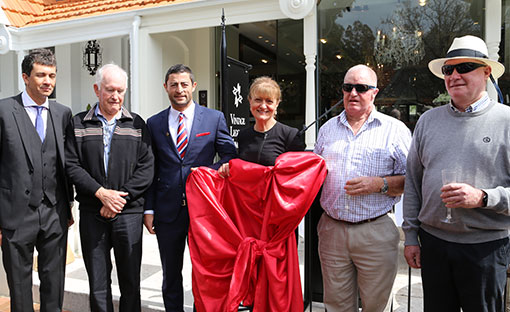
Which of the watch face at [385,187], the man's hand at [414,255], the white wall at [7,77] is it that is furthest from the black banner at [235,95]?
the white wall at [7,77]

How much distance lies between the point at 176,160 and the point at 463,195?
2049 millimetres

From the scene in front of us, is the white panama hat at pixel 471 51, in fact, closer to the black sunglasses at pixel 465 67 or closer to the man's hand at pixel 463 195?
the black sunglasses at pixel 465 67

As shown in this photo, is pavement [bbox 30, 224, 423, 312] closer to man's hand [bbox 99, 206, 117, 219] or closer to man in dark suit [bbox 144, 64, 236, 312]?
man in dark suit [bbox 144, 64, 236, 312]

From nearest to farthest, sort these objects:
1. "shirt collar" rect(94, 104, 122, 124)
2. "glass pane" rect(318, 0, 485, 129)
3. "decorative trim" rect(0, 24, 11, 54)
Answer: "shirt collar" rect(94, 104, 122, 124)
"glass pane" rect(318, 0, 485, 129)
"decorative trim" rect(0, 24, 11, 54)

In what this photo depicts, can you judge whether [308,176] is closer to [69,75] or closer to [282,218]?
[282,218]

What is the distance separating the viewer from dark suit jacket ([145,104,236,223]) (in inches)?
123

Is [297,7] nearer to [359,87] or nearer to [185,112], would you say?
[185,112]

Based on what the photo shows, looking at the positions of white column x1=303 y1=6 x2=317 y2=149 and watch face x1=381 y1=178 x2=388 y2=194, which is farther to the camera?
white column x1=303 y1=6 x2=317 y2=149

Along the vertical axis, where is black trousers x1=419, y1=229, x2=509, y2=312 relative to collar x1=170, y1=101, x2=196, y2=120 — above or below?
below

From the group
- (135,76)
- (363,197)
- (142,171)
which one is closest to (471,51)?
(363,197)

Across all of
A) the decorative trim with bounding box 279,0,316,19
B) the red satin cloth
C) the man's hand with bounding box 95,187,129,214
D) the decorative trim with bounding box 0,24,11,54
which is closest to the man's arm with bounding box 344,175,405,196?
the red satin cloth

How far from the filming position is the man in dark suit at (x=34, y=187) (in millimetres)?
2973

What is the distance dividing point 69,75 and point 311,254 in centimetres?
937

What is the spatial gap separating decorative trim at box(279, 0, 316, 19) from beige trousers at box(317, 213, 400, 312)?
14.7 ft
